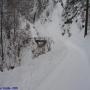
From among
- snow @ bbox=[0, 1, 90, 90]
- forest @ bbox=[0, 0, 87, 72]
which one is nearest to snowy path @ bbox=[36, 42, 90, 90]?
snow @ bbox=[0, 1, 90, 90]

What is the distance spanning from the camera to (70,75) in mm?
6273

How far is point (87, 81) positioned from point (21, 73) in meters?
4.82

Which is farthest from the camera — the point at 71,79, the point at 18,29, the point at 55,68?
the point at 18,29

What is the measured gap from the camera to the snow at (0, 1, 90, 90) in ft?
19.3

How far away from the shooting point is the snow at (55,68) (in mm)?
5891

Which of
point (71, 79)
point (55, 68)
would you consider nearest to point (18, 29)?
point (55, 68)

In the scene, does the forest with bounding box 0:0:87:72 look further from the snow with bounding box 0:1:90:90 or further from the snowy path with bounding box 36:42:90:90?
the snowy path with bounding box 36:42:90:90

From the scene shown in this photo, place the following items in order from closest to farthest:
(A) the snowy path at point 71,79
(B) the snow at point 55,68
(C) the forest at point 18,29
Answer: (A) the snowy path at point 71,79, (B) the snow at point 55,68, (C) the forest at point 18,29

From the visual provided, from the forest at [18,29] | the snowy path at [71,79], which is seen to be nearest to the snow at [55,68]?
the snowy path at [71,79]

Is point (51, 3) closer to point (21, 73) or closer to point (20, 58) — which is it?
point (20, 58)

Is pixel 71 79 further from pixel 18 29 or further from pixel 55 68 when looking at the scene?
pixel 18 29

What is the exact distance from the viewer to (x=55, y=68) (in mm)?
7910

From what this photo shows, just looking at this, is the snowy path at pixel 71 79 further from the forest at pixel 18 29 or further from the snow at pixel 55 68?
the forest at pixel 18 29

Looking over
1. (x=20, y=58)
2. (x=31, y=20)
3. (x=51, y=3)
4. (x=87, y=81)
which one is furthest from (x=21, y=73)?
(x=51, y=3)
